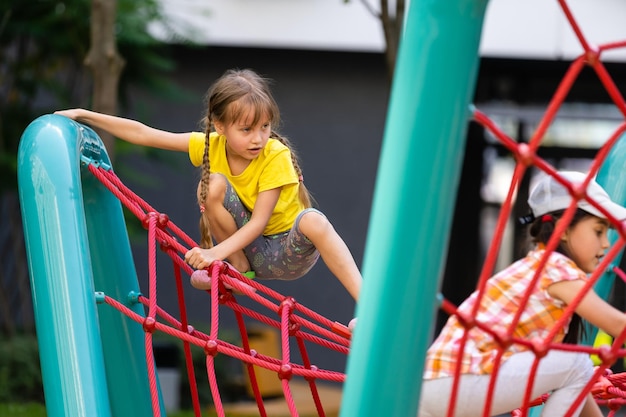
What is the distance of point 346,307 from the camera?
362 inches

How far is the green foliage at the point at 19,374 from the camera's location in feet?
23.1

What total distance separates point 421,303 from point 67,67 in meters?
7.34

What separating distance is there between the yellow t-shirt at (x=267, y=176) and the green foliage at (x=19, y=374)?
4488mm

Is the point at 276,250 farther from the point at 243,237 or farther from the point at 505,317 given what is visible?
the point at 505,317

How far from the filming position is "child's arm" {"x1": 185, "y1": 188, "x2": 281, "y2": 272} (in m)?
2.75

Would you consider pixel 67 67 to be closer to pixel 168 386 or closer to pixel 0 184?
pixel 0 184

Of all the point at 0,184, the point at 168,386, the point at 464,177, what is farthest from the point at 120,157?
the point at 464,177

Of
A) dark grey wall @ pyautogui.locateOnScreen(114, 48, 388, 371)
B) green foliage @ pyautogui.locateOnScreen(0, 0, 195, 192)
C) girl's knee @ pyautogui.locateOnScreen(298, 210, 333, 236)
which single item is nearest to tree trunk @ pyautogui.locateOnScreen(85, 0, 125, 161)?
green foliage @ pyautogui.locateOnScreen(0, 0, 195, 192)

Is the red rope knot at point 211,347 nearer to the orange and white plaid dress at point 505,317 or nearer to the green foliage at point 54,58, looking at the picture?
the orange and white plaid dress at point 505,317

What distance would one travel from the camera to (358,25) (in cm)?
891

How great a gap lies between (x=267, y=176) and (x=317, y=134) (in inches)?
251

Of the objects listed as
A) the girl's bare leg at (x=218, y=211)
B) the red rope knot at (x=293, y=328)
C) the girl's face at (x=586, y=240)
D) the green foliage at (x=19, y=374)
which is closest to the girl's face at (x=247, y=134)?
the girl's bare leg at (x=218, y=211)

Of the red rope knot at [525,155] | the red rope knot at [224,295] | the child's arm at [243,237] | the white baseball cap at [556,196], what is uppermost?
the red rope knot at [525,155]

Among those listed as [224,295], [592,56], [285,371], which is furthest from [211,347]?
[592,56]
